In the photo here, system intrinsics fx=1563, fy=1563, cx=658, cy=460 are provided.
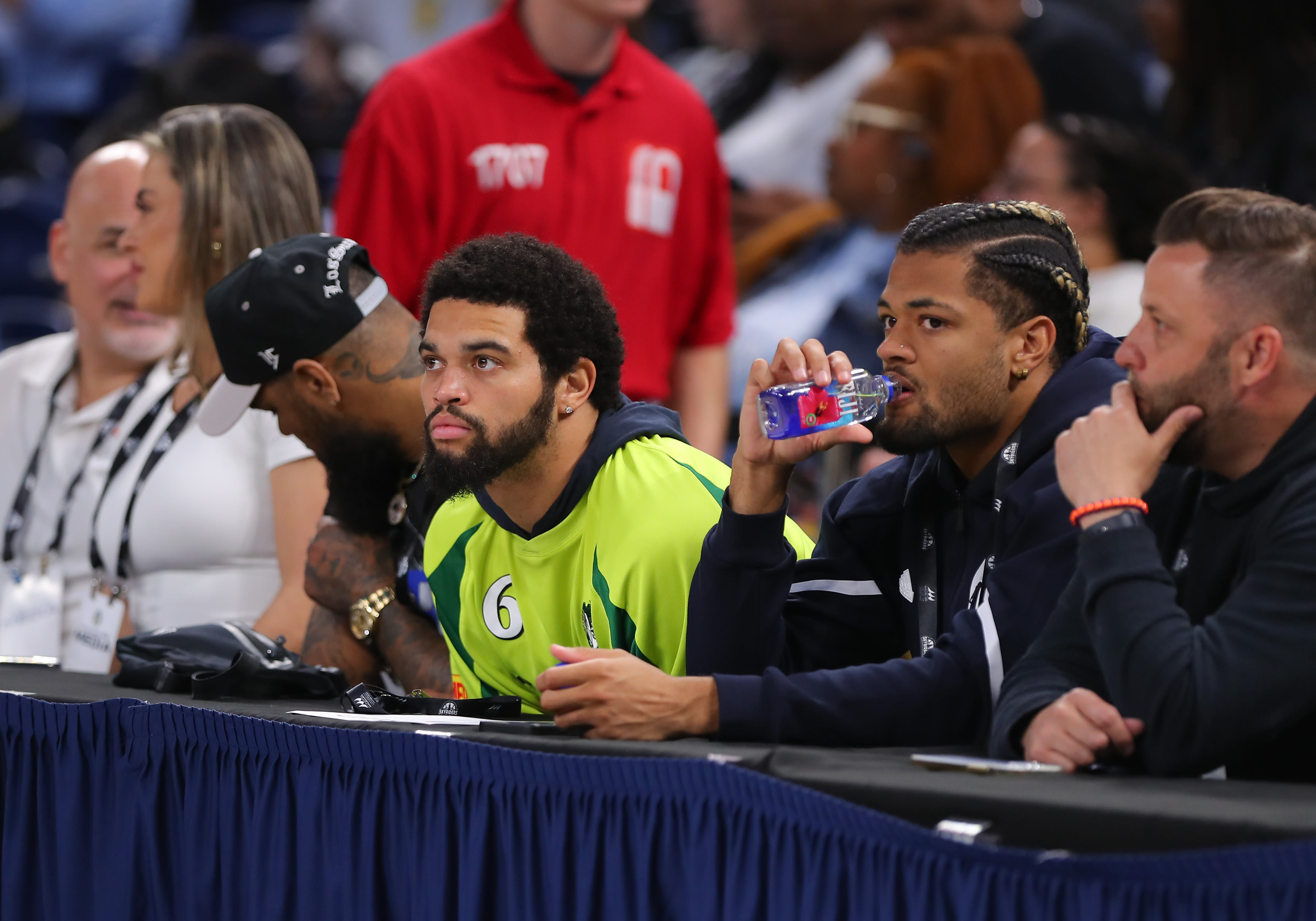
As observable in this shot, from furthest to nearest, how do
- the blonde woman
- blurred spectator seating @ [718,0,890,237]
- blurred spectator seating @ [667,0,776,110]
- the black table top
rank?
blurred spectator seating @ [667,0,776,110] → blurred spectator seating @ [718,0,890,237] → the blonde woman → the black table top

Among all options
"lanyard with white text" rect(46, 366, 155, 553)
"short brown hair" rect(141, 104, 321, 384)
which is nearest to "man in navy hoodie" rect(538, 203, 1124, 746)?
"short brown hair" rect(141, 104, 321, 384)

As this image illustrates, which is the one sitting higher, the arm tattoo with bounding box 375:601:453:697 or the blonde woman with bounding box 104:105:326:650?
the blonde woman with bounding box 104:105:326:650

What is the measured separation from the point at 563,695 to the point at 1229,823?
860 millimetres

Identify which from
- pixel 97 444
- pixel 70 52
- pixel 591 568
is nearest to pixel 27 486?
pixel 97 444

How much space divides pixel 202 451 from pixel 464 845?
1686 mm

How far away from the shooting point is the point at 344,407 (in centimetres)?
289

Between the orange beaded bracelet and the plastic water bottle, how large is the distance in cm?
43

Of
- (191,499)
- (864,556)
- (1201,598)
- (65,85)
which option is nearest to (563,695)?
(864,556)

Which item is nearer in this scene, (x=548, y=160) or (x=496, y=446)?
(x=496, y=446)

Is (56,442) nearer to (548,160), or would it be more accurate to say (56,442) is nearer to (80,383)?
(80,383)

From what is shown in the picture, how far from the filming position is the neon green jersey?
2334 mm

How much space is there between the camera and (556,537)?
2447 millimetres

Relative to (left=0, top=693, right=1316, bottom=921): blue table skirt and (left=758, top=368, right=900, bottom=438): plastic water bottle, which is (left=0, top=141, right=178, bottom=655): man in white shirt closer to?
(left=0, top=693, right=1316, bottom=921): blue table skirt

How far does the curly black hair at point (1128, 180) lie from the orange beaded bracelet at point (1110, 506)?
91.2 inches
